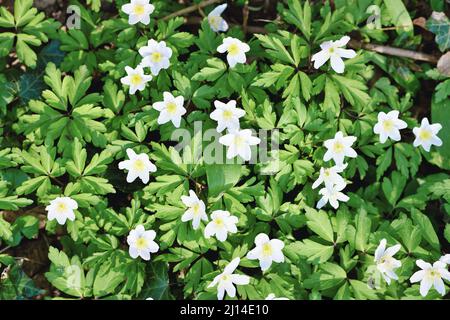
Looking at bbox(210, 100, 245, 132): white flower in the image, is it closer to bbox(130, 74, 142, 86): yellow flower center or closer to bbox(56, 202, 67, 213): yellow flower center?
bbox(130, 74, 142, 86): yellow flower center

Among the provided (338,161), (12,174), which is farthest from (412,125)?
(12,174)

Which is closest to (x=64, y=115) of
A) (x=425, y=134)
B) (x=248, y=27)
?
(x=248, y=27)

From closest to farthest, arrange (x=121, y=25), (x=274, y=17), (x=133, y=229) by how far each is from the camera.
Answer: (x=133, y=229), (x=121, y=25), (x=274, y=17)

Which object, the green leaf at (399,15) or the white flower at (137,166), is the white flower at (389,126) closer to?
the green leaf at (399,15)

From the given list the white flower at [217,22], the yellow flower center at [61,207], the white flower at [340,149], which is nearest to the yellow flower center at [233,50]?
the white flower at [217,22]

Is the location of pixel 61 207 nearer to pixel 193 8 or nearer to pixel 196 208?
pixel 196 208

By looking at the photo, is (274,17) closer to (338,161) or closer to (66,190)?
(338,161)

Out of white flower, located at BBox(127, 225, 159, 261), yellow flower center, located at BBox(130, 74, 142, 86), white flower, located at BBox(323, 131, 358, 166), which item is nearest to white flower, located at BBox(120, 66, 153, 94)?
yellow flower center, located at BBox(130, 74, 142, 86)
